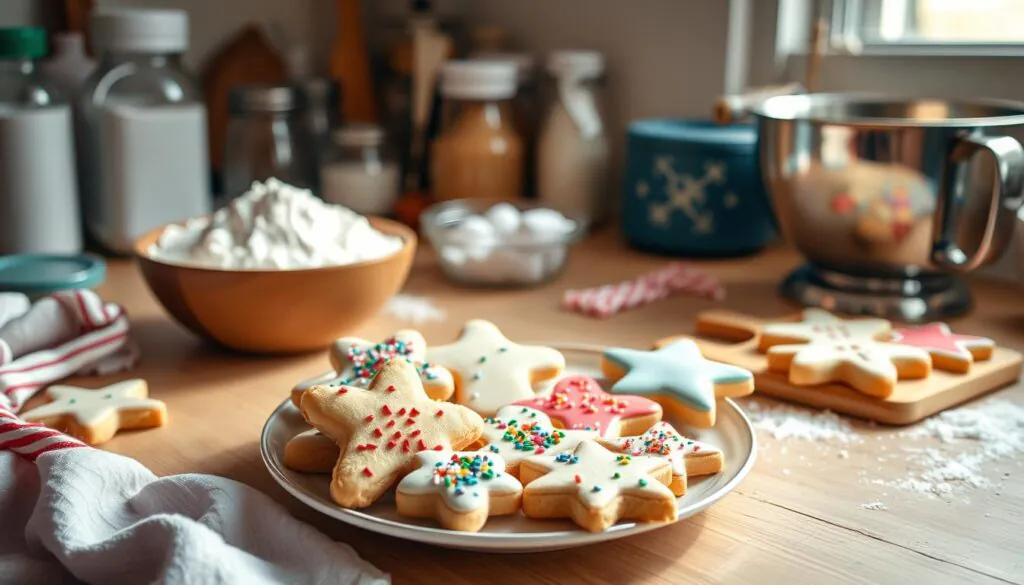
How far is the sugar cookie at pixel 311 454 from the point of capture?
0.61 meters

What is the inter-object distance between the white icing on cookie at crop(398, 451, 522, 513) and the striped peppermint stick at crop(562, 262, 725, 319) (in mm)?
485

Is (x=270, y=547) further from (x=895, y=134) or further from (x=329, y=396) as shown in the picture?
(x=895, y=134)

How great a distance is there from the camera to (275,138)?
141 centimetres

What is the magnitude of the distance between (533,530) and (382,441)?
107 mm

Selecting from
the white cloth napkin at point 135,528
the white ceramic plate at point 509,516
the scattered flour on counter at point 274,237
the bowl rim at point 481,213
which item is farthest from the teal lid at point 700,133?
the white cloth napkin at point 135,528

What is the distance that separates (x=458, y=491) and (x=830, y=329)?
479mm

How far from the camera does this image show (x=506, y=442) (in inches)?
24.5

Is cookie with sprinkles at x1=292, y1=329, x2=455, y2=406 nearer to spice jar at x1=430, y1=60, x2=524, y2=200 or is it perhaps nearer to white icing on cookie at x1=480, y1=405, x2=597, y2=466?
white icing on cookie at x1=480, y1=405, x2=597, y2=466

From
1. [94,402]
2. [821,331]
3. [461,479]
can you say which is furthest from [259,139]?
[461,479]

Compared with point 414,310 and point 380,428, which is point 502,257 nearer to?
point 414,310

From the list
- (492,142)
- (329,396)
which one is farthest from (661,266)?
(329,396)

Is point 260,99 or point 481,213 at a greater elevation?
point 260,99

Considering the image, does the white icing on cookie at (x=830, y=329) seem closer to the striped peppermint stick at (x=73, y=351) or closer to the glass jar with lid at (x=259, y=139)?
the striped peppermint stick at (x=73, y=351)

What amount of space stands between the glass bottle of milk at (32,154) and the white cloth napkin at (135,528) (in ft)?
1.97
